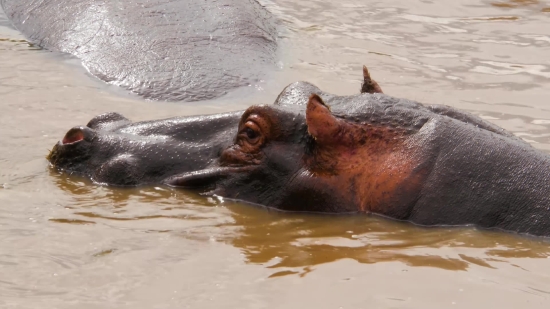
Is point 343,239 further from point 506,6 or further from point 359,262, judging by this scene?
point 506,6

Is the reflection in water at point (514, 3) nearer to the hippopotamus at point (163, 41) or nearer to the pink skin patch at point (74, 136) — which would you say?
the hippopotamus at point (163, 41)

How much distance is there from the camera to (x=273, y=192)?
17.5 feet

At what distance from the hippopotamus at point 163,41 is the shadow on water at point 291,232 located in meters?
2.29

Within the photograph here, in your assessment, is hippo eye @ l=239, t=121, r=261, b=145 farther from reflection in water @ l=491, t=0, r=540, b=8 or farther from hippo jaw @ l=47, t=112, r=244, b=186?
reflection in water @ l=491, t=0, r=540, b=8

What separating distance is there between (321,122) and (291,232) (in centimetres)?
57

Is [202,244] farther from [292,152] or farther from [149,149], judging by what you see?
[149,149]

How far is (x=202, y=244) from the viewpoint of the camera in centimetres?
475

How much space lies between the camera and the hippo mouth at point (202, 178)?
5.43m

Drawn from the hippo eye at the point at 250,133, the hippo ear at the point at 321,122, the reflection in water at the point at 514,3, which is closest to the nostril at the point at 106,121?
the hippo eye at the point at 250,133

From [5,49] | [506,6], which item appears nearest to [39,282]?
[5,49]

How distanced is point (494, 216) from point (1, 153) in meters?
2.96

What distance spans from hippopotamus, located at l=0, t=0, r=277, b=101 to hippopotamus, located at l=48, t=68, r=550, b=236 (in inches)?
80.3

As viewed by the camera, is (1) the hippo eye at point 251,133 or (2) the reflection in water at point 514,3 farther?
(2) the reflection in water at point 514,3

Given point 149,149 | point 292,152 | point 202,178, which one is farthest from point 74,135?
point 292,152
